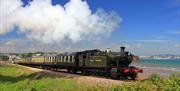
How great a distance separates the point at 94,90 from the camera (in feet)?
72.3

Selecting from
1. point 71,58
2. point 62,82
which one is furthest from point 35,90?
point 71,58

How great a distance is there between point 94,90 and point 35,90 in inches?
175

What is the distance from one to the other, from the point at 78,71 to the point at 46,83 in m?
19.0

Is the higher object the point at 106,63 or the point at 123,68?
the point at 106,63

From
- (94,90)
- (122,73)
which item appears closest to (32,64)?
(122,73)

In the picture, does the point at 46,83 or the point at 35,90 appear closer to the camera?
the point at 35,90

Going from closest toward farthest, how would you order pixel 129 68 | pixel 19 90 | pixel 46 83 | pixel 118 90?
pixel 118 90
pixel 19 90
pixel 46 83
pixel 129 68

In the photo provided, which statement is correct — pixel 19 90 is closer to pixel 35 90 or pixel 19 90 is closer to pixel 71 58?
pixel 35 90

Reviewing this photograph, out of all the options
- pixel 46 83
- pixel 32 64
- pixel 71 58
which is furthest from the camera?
pixel 32 64

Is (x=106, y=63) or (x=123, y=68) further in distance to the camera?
(x=106, y=63)

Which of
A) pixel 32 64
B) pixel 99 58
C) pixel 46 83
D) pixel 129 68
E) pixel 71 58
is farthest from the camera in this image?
pixel 32 64

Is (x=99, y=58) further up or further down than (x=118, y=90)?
further up

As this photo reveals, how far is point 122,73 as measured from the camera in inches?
1313

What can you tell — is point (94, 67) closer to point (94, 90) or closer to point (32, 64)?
point (94, 90)
